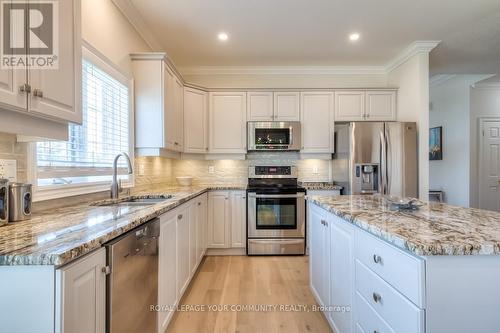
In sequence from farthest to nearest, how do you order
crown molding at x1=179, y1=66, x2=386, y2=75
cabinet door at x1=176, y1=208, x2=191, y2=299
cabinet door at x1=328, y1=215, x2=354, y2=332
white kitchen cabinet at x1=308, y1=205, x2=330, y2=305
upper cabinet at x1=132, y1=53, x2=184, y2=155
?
crown molding at x1=179, y1=66, x2=386, y2=75, upper cabinet at x1=132, y1=53, x2=184, y2=155, cabinet door at x1=176, y1=208, x2=191, y2=299, white kitchen cabinet at x1=308, y1=205, x2=330, y2=305, cabinet door at x1=328, y1=215, x2=354, y2=332

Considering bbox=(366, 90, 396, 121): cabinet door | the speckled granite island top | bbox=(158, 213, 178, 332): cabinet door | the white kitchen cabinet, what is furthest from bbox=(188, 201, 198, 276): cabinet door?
bbox=(366, 90, 396, 121): cabinet door

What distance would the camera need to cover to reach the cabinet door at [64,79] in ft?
3.62

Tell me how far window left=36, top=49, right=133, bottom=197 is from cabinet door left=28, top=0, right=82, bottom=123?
448mm

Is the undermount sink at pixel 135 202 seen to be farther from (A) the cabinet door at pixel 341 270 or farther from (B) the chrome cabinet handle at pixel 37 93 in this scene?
(A) the cabinet door at pixel 341 270

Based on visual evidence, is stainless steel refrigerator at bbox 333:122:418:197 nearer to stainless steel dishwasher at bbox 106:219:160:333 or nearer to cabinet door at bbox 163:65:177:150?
cabinet door at bbox 163:65:177:150

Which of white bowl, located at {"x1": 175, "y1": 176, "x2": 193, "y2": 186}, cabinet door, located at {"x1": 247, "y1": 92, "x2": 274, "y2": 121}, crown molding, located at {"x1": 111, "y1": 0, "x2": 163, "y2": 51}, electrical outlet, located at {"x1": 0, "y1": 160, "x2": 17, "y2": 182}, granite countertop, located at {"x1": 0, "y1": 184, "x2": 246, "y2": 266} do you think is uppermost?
crown molding, located at {"x1": 111, "y1": 0, "x2": 163, "y2": 51}

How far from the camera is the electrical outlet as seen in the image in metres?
1.26

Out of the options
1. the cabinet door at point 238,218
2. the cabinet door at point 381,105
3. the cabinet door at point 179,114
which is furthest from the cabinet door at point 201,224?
the cabinet door at point 381,105

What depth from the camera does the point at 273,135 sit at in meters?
3.69

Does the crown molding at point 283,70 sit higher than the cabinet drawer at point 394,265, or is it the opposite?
the crown molding at point 283,70

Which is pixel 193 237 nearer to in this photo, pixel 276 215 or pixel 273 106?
pixel 276 215

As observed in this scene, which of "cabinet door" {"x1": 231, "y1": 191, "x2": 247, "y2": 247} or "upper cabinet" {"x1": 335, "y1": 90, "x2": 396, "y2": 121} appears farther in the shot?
"upper cabinet" {"x1": 335, "y1": 90, "x2": 396, "y2": 121}

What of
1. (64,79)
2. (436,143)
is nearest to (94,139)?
(64,79)

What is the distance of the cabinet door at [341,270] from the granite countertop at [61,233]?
1.15 meters
